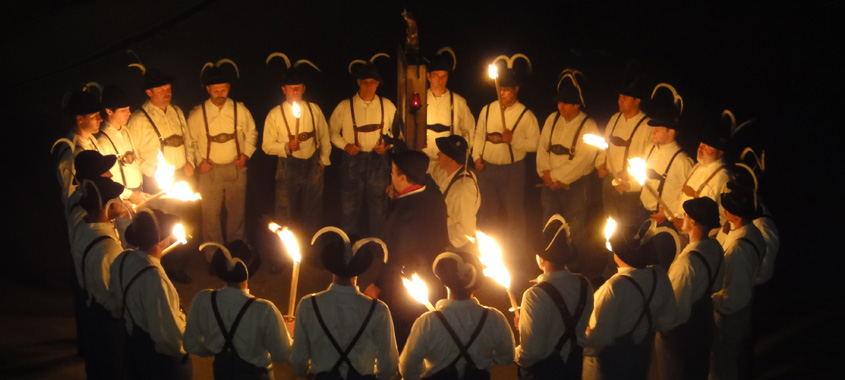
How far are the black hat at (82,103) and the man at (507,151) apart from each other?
425 centimetres

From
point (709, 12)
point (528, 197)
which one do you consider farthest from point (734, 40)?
point (528, 197)

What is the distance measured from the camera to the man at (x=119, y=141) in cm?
784

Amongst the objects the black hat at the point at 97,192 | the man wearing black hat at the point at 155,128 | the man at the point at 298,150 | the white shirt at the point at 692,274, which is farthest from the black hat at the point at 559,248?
the man wearing black hat at the point at 155,128

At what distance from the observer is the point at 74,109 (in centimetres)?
738

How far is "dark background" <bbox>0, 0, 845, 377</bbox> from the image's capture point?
10547 millimetres

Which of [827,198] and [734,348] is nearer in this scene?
[734,348]

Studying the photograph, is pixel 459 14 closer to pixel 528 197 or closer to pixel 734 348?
pixel 528 197

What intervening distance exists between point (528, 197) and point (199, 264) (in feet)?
14.4

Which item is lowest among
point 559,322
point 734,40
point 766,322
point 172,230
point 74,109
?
point 766,322

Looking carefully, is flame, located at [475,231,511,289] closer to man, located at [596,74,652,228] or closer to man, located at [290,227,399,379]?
man, located at [290,227,399,379]

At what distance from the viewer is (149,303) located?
5.15m

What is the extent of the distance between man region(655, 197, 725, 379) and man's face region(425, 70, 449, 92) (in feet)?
14.1

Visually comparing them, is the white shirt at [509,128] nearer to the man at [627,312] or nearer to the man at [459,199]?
the man at [459,199]

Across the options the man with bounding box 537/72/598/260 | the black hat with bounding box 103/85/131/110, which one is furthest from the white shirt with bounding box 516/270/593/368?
the black hat with bounding box 103/85/131/110
